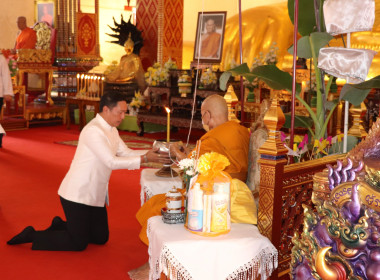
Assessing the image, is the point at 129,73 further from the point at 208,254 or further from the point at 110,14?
the point at 208,254

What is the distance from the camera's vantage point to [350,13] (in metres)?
2.35

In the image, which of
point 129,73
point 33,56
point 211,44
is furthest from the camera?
point 33,56

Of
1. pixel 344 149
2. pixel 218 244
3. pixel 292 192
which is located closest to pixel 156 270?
pixel 218 244

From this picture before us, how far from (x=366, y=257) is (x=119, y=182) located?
11.7 ft

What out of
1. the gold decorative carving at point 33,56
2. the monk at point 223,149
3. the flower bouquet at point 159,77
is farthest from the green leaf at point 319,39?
the gold decorative carving at point 33,56

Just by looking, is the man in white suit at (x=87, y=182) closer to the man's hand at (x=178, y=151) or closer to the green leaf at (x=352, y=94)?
the man's hand at (x=178, y=151)

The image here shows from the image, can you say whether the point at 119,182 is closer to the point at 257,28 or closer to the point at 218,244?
the point at 218,244

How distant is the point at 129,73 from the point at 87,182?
5.75 meters

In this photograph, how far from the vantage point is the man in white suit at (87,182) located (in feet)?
9.50

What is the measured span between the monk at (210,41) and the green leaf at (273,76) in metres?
5.28

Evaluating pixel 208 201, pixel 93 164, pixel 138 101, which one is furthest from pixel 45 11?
pixel 208 201

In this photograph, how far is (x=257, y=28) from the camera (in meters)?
7.73

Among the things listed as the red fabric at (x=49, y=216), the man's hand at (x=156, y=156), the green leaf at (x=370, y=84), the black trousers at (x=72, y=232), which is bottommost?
the red fabric at (x=49, y=216)

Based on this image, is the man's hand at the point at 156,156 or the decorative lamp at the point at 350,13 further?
the man's hand at the point at 156,156
